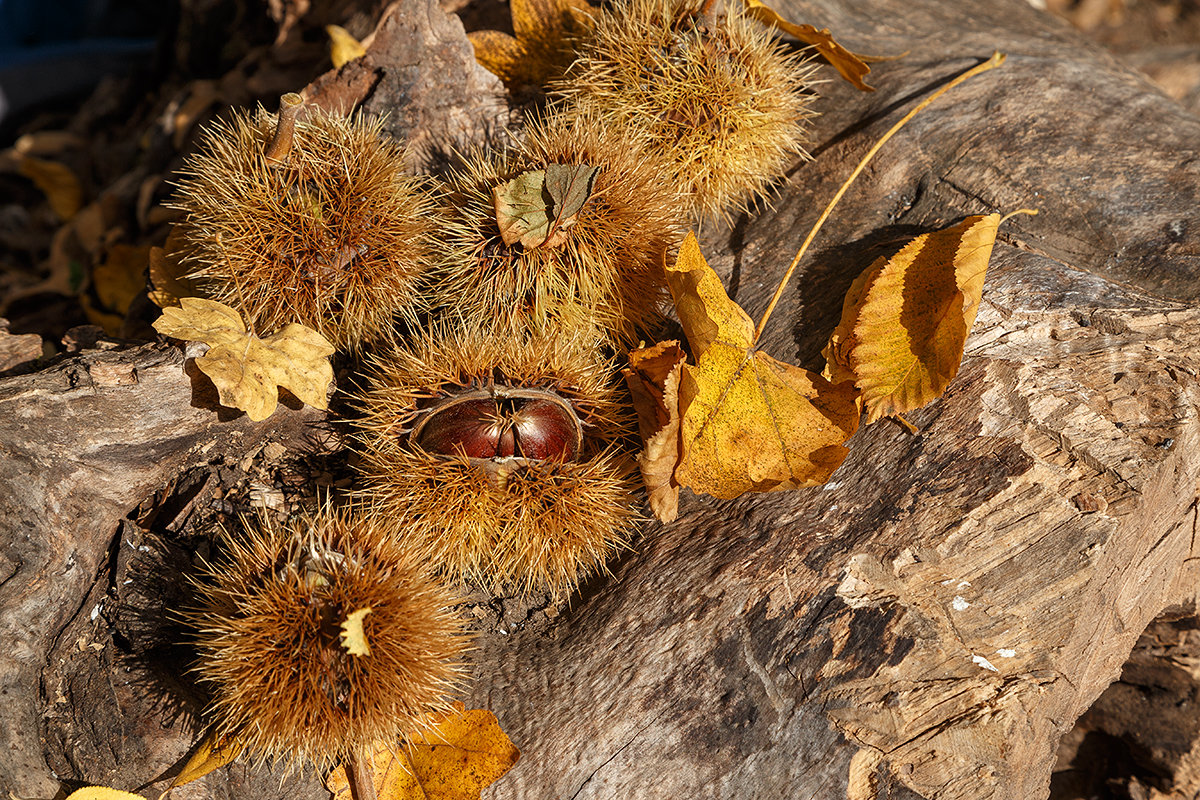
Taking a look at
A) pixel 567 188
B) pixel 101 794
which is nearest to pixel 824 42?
pixel 567 188

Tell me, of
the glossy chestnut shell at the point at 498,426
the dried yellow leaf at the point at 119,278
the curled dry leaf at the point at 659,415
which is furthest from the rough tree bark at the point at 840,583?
the dried yellow leaf at the point at 119,278

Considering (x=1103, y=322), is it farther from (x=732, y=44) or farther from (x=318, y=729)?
(x=318, y=729)

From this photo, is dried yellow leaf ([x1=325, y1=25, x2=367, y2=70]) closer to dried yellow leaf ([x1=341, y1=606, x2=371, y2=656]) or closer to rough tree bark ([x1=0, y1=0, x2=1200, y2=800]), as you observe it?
rough tree bark ([x1=0, y1=0, x2=1200, y2=800])

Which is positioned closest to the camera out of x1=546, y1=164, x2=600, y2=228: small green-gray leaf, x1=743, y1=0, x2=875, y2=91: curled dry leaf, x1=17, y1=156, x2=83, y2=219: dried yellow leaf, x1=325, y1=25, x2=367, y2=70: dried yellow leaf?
x1=546, y1=164, x2=600, y2=228: small green-gray leaf

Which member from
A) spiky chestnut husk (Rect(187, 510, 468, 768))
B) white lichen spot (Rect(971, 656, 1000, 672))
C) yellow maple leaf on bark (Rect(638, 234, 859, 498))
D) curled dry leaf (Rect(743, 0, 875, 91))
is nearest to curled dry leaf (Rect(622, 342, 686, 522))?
yellow maple leaf on bark (Rect(638, 234, 859, 498))

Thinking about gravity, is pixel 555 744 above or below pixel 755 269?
below

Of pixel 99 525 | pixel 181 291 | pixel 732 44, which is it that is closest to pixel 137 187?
pixel 181 291

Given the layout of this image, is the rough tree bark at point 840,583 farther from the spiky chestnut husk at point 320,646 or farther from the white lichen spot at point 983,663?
the spiky chestnut husk at point 320,646
